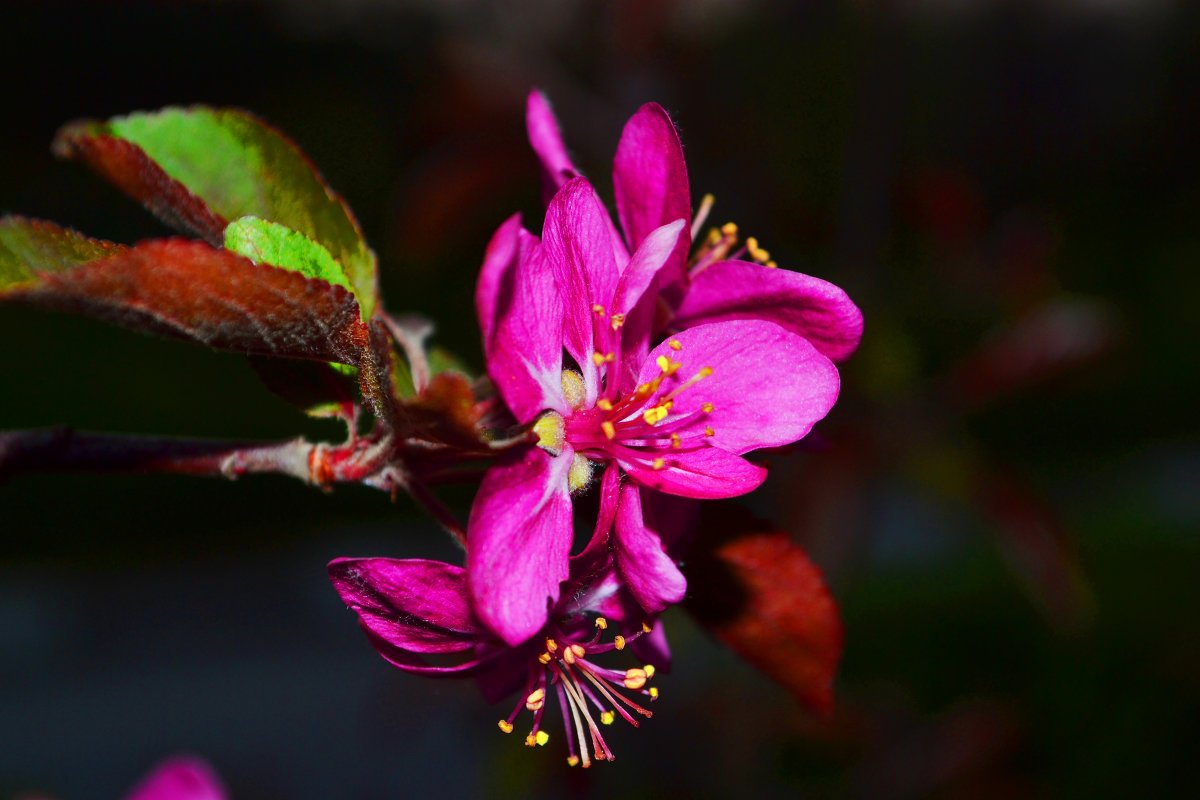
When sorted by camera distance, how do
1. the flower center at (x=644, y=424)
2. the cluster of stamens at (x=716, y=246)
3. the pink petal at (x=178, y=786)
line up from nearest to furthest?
the flower center at (x=644, y=424), the cluster of stamens at (x=716, y=246), the pink petal at (x=178, y=786)

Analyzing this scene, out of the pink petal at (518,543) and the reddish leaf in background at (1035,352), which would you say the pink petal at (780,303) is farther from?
the reddish leaf in background at (1035,352)

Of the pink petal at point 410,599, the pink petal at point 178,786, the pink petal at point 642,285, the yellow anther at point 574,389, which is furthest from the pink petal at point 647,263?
the pink petal at point 178,786

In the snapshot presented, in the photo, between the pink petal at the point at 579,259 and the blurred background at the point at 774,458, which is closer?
the pink petal at the point at 579,259

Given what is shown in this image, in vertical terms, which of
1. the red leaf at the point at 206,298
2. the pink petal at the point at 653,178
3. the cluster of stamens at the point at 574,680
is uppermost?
the pink petal at the point at 653,178

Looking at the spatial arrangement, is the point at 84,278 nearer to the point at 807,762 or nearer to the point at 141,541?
the point at 807,762

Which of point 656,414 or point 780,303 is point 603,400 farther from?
point 780,303

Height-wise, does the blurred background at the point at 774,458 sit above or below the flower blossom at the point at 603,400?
above

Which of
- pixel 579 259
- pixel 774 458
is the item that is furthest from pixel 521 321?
pixel 774 458

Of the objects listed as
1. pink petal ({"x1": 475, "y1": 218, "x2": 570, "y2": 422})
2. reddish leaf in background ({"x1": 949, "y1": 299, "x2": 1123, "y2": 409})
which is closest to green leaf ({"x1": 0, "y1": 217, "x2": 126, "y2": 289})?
pink petal ({"x1": 475, "y1": 218, "x2": 570, "y2": 422})
